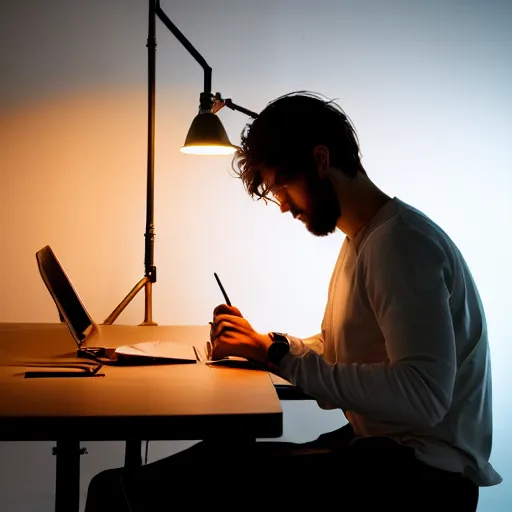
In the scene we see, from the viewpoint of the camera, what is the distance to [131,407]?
98 centimetres

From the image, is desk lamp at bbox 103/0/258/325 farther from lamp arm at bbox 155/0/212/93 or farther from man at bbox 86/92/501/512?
man at bbox 86/92/501/512

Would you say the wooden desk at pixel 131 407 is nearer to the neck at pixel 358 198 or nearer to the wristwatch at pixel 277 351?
the wristwatch at pixel 277 351

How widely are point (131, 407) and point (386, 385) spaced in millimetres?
370

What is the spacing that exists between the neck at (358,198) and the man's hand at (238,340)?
0.89 ft

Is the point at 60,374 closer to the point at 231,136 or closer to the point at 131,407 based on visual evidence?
the point at 131,407

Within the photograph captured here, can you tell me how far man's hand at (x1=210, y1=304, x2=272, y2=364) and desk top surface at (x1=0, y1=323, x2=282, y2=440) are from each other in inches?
2.0

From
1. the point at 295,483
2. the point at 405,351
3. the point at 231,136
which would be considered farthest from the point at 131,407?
the point at 231,136

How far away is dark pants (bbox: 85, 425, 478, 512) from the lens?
1.05 meters

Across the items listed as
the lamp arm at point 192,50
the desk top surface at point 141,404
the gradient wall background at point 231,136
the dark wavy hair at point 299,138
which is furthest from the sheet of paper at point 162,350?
the gradient wall background at point 231,136

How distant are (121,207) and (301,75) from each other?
0.81 meters

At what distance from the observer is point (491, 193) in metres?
2.53

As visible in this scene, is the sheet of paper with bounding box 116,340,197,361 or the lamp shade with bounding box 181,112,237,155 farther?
the lamp shade with bounding box 181,112,237,155

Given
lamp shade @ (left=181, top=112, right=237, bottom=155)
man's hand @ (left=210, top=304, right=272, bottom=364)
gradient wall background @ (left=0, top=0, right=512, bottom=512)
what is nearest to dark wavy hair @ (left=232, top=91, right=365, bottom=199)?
man's hand @ (left=210, top=304, right=272, bottom=364)

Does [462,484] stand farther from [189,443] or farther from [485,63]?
[485,63]
